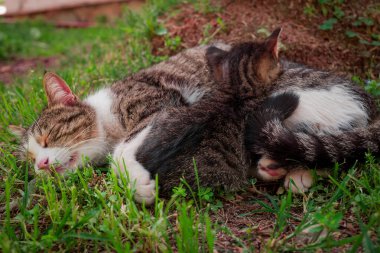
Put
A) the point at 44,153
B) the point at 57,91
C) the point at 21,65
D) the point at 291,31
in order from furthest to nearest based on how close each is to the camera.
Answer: the point at 21,65 → the point at 291,31 → the point at 57,91 → the point at 44,153

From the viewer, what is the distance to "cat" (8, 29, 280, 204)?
1.99 m

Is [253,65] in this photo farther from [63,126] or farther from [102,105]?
[63,126]

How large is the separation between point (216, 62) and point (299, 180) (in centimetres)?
108

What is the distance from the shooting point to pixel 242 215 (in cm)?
187

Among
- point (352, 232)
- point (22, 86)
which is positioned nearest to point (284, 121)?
point (352, 232)

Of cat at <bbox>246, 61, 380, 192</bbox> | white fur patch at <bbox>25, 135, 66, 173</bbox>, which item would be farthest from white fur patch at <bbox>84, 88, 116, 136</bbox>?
cat at <bbox>246, 61, 380, 192</bbox>

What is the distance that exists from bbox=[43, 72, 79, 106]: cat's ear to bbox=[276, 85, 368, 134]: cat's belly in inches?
58.9

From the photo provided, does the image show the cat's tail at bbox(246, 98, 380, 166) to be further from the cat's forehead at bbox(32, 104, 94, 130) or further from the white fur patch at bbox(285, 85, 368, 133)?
the cat's forehead at bbox(32, 104, 94, 130)

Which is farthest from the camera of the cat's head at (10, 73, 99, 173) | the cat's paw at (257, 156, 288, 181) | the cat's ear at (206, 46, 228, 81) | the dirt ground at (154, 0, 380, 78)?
the dirt ground at (154, 0, 380, 78)

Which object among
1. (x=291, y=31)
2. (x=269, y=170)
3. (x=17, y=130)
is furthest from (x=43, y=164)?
(x=291, y=31)

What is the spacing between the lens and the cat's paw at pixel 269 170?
2090 mm

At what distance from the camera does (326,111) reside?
231cm

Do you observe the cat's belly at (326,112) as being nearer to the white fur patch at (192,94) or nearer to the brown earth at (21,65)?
the white fur patch at (192,94)

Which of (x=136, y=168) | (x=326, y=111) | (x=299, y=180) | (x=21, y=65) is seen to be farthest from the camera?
(x=21, y=65)
